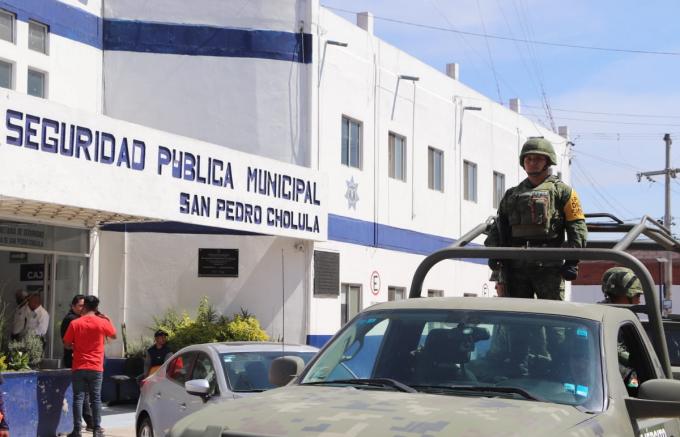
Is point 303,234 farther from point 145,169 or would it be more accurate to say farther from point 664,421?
point 664,421

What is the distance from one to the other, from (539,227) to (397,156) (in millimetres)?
17822

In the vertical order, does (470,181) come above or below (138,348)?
above

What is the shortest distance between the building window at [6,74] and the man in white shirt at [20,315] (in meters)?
3.49

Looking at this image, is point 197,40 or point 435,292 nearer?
point 197,40

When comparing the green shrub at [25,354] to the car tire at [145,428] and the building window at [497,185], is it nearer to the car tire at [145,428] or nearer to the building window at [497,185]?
the car tire at [145,428]

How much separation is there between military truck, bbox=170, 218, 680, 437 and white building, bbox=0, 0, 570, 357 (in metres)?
9.09

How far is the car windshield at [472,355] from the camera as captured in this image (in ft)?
16.8

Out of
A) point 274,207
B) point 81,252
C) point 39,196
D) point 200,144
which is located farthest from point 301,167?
point 39,196

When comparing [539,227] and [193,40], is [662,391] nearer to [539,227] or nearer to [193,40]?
[539,227]

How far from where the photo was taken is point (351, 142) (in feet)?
76.2

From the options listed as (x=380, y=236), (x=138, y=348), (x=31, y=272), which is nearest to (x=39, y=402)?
(x=31, y=272)

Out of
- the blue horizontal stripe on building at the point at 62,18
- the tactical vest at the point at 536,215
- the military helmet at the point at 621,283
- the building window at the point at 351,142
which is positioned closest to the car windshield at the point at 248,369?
the military helmet at the point at 621,283

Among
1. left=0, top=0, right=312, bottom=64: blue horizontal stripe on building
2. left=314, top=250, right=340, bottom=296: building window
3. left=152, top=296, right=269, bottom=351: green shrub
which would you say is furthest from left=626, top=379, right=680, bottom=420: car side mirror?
left=0, top=0, right=312, bottom=64: blue horizontal stripe on building

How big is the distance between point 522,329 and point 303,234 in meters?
14.8
